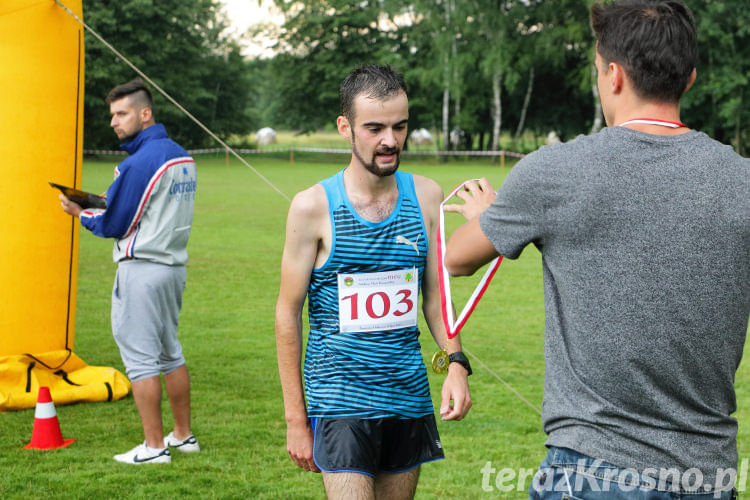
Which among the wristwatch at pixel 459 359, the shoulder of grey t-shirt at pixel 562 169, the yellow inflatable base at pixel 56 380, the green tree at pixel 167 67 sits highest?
the green tree at pixel 167 67

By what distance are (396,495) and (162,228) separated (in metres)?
2.72

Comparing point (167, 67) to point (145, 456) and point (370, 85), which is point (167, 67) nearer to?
point (145, 456)

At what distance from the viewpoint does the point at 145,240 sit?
5055mm

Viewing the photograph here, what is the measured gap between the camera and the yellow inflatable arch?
19.4 feet

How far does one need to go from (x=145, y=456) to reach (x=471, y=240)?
12.0ft

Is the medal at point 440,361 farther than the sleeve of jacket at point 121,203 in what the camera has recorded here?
No

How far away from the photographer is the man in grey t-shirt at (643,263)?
1841 millimetres

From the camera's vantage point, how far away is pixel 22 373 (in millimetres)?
6090

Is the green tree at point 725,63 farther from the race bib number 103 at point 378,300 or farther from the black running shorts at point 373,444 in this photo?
the black running shorts at point 373,444

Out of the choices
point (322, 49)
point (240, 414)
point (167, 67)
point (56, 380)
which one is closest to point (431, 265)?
point (240, 414)

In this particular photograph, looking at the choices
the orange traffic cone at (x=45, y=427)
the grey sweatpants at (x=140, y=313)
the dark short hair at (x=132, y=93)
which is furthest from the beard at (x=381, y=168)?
the orange traffic cone at (x=45, y=427)

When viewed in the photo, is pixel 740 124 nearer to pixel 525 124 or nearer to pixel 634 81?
pixel 525 124

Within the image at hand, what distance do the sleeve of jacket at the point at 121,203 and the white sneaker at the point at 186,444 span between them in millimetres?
1381

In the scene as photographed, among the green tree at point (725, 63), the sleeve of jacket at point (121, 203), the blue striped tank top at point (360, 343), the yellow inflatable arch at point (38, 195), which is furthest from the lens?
the green tree at point (725, 63)
